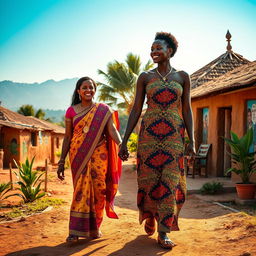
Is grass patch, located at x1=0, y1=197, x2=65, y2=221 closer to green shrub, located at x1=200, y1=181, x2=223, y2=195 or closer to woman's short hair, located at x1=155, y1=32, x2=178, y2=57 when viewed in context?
green shrub, located at x1=200, y1=181, x2=223, y2=195

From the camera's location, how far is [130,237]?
13.4 feet

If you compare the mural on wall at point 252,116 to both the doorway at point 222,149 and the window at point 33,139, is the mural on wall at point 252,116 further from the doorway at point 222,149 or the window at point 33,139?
the window at point 33,139

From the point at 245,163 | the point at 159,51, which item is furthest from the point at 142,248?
the point at 245,163

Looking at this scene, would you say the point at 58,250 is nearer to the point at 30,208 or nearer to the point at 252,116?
the point at 30,208

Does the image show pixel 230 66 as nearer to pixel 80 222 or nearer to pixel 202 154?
pixel 202 154

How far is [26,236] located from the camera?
14.0 ft

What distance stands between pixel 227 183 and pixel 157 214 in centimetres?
553

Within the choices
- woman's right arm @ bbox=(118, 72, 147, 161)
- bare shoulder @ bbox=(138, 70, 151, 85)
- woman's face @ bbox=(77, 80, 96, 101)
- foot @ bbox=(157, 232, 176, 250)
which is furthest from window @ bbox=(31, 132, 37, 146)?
foot @ bbox=(157, 232, 176, 250)

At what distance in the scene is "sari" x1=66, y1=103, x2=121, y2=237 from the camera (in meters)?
3.93

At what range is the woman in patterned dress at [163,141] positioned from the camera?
3.66 m

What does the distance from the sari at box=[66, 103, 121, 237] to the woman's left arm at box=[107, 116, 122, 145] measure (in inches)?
2.6

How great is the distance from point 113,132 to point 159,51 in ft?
3.62

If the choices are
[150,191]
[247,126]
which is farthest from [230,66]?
[150,191]

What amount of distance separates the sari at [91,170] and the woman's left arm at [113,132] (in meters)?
0.07
